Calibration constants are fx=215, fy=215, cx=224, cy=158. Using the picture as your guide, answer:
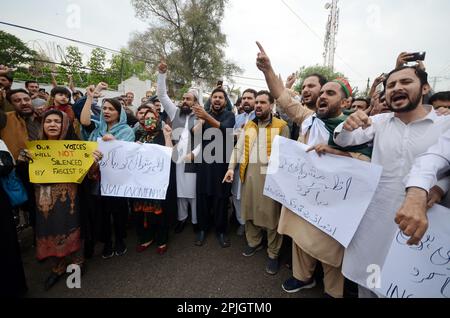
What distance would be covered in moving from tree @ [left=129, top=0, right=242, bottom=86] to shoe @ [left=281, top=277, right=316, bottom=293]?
24408mm

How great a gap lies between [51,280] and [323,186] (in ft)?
9.58

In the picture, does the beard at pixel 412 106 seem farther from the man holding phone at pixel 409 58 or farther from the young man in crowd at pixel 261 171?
the young man in crowd at pixel 261 171

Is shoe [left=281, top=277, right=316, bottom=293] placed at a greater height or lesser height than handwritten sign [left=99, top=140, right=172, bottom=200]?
lesser

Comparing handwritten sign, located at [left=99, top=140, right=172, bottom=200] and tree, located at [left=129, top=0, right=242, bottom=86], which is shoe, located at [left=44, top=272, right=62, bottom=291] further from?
tree, located at [left=129, top=0, right=242, bottom=86]

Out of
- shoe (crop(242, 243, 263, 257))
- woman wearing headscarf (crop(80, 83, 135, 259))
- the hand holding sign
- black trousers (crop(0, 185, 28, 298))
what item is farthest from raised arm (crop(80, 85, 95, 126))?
shoe (crop(242, 243, 263, 257))

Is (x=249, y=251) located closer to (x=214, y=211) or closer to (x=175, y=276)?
(x=214, y=211)

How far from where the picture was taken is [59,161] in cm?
221

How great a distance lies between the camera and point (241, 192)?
294 centimetres

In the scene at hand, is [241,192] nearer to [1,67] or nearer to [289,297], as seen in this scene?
[289,297]

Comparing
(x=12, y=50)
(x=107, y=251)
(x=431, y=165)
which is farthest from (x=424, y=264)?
(x=12, y=50)

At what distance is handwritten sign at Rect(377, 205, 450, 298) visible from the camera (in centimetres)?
133

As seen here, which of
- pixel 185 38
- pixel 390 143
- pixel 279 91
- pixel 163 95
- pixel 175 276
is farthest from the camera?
pixel 185 38
